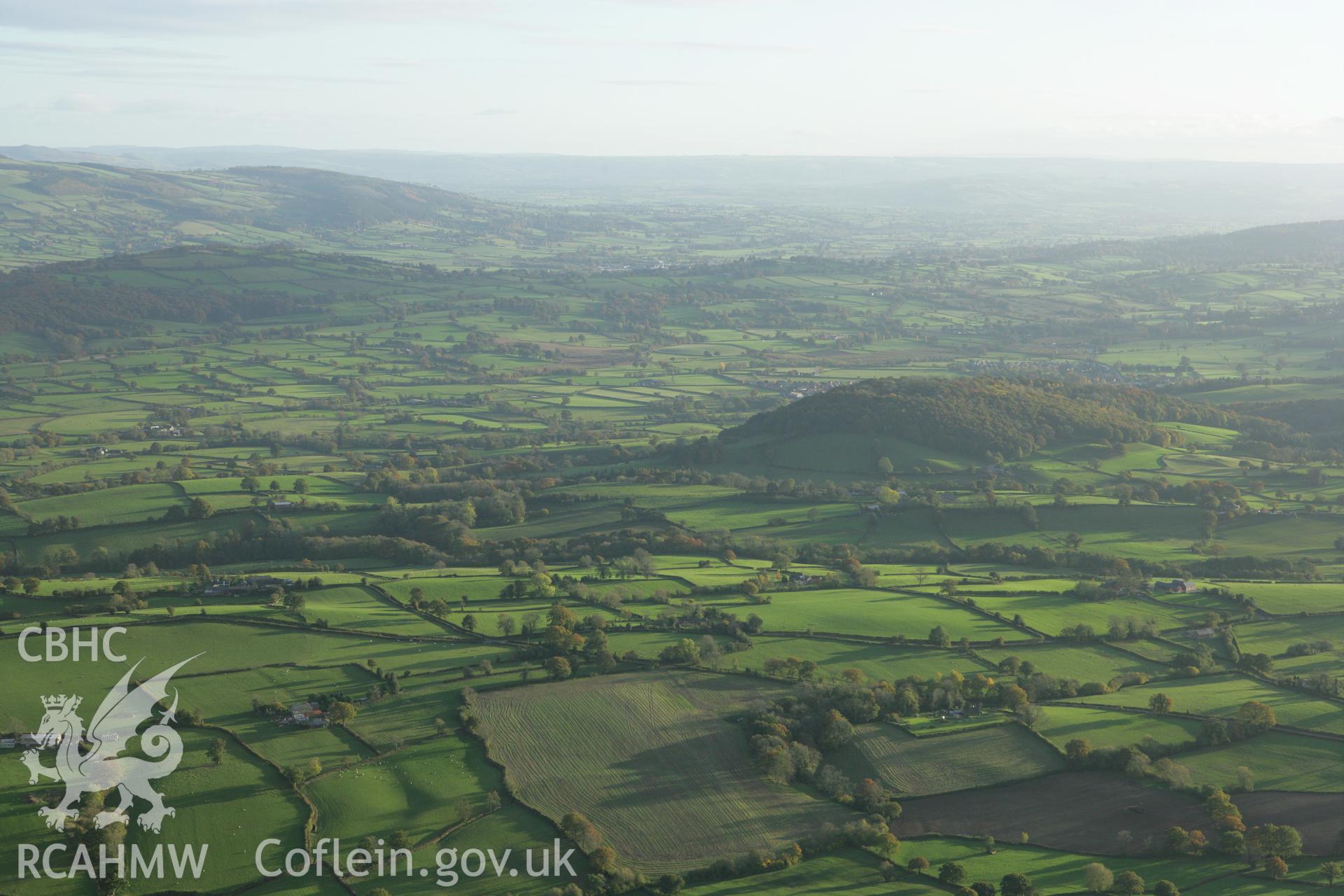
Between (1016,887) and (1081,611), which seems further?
(1081,611)

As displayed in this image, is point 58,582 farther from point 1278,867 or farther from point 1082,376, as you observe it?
point 1082,376

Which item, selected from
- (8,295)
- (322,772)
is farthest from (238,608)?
(8,295)

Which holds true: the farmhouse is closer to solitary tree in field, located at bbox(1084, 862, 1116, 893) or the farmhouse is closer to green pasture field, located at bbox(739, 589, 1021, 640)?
green pasture field, located at bbox(739, 589, 1021, 640)

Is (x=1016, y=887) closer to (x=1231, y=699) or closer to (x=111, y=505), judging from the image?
(x=1231, y=699)

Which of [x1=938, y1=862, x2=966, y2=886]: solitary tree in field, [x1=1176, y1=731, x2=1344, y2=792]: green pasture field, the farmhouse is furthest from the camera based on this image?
the farmhouse

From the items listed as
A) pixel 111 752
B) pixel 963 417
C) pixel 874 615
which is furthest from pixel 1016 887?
pixel 963 417

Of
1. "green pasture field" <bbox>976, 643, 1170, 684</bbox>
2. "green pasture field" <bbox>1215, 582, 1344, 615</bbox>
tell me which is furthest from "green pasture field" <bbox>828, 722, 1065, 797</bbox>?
"green pasture field" <bbox>1215, 582, 1344, 615</bbox>

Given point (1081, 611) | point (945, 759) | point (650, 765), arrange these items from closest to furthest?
point (650, 765)
point (945, 759)
point (1081, 611)
